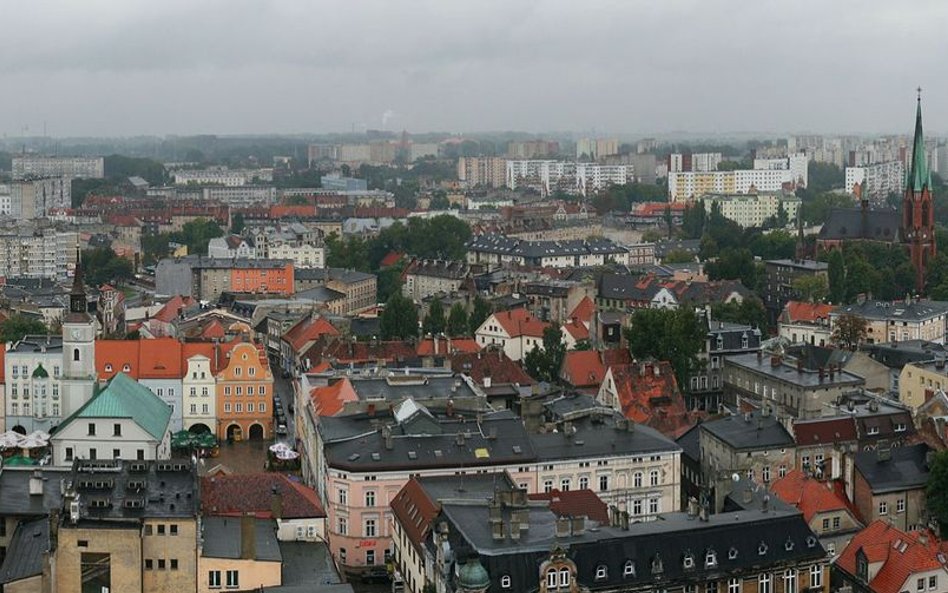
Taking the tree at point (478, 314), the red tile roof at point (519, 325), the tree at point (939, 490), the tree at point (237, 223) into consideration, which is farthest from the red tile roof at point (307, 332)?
the tree at point (237, 223)

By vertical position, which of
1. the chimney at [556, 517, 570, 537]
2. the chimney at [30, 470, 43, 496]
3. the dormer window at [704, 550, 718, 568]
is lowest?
the dormer window at [704, 550, 718, 568]

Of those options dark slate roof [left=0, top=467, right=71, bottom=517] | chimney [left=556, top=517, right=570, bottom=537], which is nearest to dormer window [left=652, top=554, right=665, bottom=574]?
chimney [left=556, top=517, right=570, bottom=537]

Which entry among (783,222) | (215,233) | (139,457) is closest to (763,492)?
(139,457)

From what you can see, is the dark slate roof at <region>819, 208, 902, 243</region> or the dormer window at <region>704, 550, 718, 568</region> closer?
the dormer window at <region>704, 550, 718, 568</region>

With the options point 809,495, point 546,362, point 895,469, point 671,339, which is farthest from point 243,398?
point 895,469

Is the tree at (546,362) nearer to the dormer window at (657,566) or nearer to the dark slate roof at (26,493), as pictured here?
the dark slate roof at (26,493)

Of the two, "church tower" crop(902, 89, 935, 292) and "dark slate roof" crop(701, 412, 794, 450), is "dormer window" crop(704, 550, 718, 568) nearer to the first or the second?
"dark slate roof" crop(701, 412, 794, 450)

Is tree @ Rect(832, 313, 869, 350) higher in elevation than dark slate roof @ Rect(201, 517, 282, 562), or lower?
higher
